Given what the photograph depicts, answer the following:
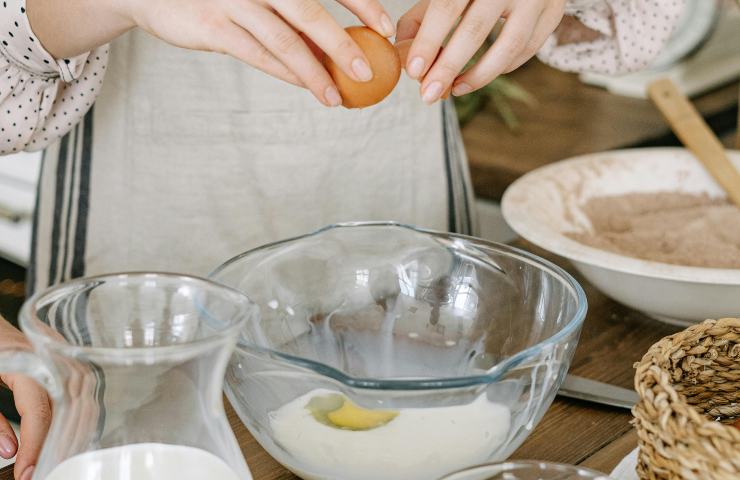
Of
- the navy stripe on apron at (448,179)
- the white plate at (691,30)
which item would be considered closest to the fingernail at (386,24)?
the navy stripe on apron at (448,179)

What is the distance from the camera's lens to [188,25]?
2.38ft

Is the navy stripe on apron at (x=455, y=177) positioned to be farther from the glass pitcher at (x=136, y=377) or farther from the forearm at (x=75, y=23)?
the glass pitcher at (x=136, y=377)

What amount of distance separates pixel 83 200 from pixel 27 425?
0.56 metres

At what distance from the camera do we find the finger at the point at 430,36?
0.75 metres

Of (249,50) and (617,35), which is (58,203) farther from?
(617,35)

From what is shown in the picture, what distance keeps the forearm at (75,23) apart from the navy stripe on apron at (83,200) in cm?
29

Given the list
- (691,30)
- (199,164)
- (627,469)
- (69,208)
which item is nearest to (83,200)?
(69,208)

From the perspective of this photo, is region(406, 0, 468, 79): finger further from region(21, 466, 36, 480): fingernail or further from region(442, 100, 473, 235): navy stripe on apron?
region(442, 100, 473, 235): navy stripe on apron

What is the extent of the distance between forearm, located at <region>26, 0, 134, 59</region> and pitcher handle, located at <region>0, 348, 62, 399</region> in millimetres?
372

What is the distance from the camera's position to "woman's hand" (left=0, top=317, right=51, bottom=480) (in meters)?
0.66

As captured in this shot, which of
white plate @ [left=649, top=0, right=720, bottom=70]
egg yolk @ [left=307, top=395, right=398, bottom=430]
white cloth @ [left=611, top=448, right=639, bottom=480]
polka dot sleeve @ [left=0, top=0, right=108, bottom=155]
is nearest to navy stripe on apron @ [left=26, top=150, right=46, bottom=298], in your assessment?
polka dot sleeve @ [left=0, top=0, right=108, bottom=155]

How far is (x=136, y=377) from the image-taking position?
511 mm

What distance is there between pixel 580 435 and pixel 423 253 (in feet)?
0.69

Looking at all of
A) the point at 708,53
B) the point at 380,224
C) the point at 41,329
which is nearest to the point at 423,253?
the point at 380,224
